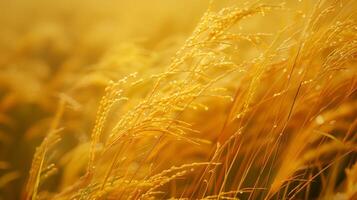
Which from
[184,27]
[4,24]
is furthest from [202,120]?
[4,24]

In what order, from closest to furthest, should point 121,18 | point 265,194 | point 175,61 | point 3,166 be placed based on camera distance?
point 175,61 → point 265,194 → point 3,166 → point 121,18

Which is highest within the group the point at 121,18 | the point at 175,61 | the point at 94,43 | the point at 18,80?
the point at 121,18

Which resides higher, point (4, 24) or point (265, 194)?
point (4, 24)

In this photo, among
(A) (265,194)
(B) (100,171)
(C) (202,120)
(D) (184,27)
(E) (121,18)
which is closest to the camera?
(A) (265,194)

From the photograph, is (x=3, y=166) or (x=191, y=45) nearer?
(x=191, y=45)

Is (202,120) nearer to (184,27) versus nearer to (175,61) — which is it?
(175,61)

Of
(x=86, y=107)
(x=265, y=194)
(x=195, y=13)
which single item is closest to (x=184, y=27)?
(x=195, y=13)

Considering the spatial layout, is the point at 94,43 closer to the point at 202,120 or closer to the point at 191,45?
the point at 202,120
